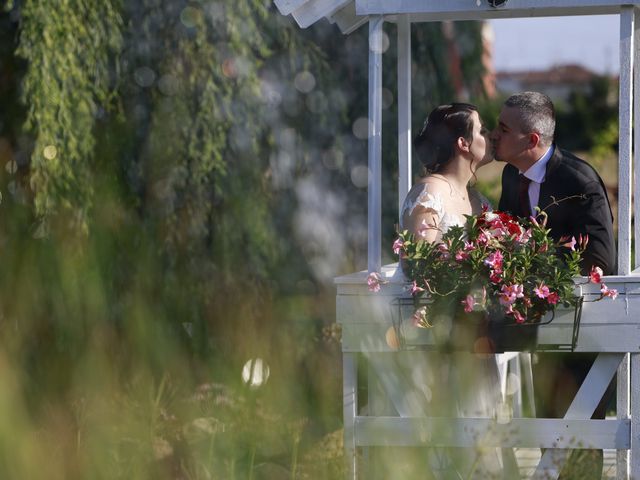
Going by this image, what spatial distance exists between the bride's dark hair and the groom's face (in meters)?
0.14

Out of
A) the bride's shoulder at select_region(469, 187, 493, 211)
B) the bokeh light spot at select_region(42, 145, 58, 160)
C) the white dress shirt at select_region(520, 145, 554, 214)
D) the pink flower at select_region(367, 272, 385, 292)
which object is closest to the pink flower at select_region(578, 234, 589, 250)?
the white dress shirt at select_region(520, 145, 554, 214)

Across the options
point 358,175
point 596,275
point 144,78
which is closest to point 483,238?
point 596,275

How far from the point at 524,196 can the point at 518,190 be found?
6 cm

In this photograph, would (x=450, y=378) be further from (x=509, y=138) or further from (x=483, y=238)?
(x=509, y=138)

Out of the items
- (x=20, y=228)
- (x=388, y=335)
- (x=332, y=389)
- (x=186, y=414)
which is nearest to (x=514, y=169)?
(x=388, y=335)

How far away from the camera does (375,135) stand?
3.87m

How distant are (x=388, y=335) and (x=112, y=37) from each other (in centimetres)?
269

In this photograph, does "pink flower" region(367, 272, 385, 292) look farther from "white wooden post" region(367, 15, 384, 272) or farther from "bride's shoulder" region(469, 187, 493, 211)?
"bride's shoulder" region(469, 187, 493, 211)

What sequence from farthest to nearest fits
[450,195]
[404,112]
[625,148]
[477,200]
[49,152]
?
[49,152]
[404,112]
[477,200]
[450,195]
[625,148]

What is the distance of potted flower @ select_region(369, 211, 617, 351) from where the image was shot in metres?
3.44

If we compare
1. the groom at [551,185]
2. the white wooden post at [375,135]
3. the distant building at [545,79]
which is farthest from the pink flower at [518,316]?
the distant building at [545,79]

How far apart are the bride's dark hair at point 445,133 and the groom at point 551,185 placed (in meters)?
0.17

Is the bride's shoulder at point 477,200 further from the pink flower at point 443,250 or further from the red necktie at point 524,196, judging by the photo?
the pink flower at point 443,250

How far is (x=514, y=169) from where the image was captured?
13.9 ft
